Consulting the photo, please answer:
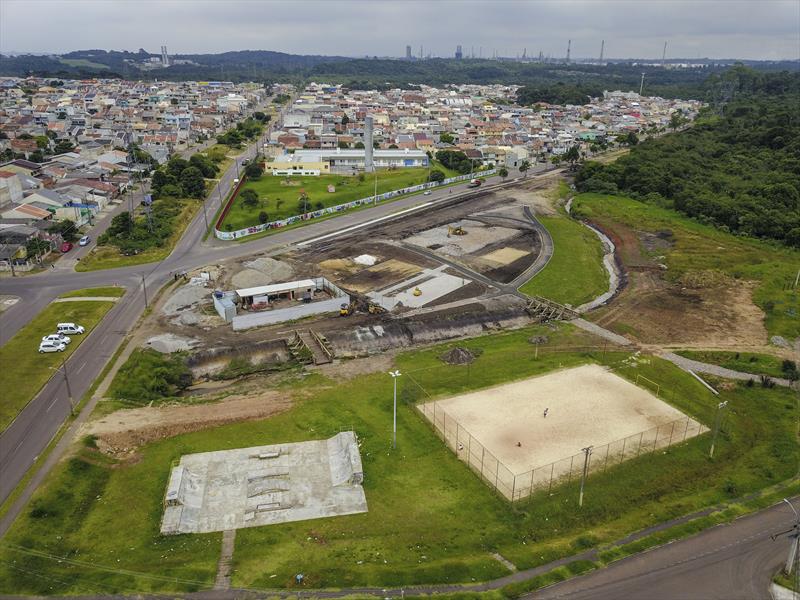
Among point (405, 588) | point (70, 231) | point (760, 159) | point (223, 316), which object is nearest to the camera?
point (405, 588)

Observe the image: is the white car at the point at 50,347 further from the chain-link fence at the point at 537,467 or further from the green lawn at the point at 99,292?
the chain-link fence at the point at 537,467

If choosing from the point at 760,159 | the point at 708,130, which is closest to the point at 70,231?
the point at 760,159

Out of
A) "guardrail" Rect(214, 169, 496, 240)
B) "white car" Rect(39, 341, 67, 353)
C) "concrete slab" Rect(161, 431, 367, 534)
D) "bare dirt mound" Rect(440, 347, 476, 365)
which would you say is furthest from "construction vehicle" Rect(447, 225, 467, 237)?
"white car" Rect(39, 341, 67, 353)

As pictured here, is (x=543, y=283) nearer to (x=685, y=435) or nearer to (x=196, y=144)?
(x=685, y=435)

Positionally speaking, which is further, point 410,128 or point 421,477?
point 410,128

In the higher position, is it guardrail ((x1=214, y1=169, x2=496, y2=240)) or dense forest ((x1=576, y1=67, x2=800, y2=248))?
dense forest ((x1=576, y1=67, x2=800, y2=248))

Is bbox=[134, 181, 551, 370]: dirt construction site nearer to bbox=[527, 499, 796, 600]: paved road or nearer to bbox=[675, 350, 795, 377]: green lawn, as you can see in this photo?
bbox=[675, 350, 795, 377]: green lawn

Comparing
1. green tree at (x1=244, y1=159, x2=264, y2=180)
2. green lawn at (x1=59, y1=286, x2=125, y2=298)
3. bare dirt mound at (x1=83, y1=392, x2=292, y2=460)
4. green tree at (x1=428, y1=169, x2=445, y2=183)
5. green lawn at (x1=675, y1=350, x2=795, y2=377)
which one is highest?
green tree at (x1=244, y1=159, x2=264, y2=180)

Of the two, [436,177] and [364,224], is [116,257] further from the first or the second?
[436,177]
